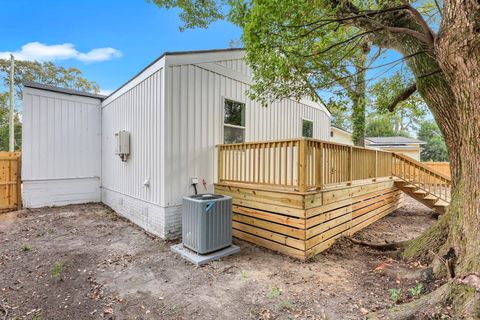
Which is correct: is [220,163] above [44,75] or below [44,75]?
below

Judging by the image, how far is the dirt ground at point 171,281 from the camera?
2531 mm

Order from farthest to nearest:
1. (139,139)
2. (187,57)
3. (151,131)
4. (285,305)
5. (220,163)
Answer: (139,139) < (220,163) < (151,131) < (187,57) < (285,305)

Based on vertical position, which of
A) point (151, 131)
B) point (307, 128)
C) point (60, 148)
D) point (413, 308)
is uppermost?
point (307, 128)

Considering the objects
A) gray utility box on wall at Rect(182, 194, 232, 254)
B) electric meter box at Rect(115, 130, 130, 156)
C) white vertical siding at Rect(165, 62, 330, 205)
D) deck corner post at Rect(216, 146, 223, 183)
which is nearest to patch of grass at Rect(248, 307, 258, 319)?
gray utility box on wall at Rect(182, 194, 232, 254)

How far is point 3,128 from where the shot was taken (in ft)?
65.5

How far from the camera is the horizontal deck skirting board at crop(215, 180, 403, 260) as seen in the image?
12.8ft

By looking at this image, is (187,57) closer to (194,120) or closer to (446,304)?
(194,120)

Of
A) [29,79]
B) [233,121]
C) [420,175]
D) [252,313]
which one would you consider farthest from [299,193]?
[29,79]

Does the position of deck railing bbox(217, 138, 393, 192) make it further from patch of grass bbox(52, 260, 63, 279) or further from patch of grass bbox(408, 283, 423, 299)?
patch of grass bbox(52, 260, 63, 279)

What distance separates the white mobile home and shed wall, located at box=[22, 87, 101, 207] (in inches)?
0.9

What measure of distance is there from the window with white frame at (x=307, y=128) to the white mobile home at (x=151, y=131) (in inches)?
1.5

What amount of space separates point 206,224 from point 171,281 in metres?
0.97

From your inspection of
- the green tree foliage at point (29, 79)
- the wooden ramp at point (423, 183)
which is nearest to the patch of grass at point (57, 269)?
the wooden ramp at point (423, 183)

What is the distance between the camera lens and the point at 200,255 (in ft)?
12.7
